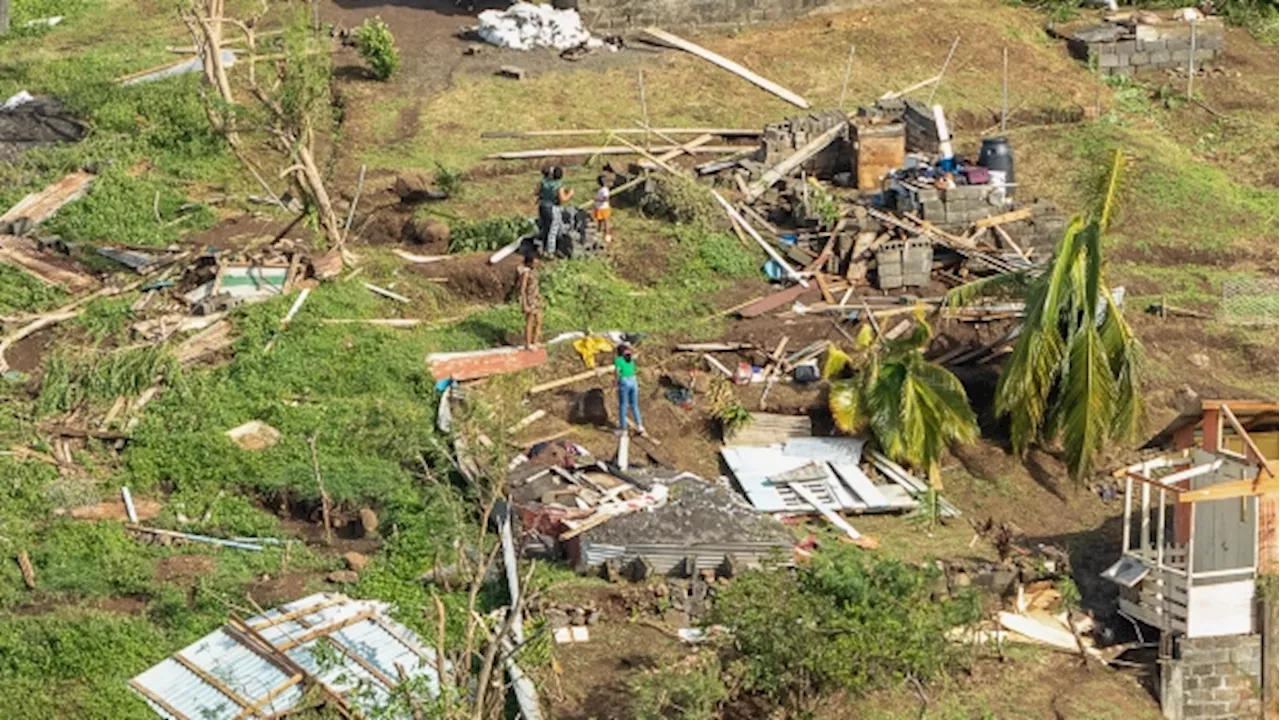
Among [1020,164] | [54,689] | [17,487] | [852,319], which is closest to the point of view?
Answer: [54,689]

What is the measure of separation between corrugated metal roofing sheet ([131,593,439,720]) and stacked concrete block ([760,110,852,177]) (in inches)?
476

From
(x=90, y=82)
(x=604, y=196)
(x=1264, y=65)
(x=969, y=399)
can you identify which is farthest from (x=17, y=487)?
(x=1264, y=65)

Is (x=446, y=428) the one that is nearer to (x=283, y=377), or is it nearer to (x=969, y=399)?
(x=283, y=377)

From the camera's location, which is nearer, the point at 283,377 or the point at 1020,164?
the point at 283,377

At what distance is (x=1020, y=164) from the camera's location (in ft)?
107

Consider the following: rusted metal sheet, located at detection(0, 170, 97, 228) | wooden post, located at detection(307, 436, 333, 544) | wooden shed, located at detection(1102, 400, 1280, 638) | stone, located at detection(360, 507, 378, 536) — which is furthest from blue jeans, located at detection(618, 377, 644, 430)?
rusted metal sheet, located at detection(0, 170, 97, 228)

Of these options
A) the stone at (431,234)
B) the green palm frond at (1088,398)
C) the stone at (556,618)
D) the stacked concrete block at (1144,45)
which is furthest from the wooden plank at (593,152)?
the stone at (556,618)

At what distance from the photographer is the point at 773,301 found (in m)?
27.5

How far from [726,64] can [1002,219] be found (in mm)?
7487

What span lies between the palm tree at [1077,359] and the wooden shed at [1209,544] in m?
2.19

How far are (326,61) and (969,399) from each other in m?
13.1

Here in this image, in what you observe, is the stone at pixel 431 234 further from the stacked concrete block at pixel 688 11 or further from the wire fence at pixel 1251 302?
the wire fence at pixel 1251 302

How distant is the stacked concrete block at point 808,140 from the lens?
30969 mm

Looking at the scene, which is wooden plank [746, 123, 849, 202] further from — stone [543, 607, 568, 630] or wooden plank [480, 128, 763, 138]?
→ stone [543, 607, 568, 630]
